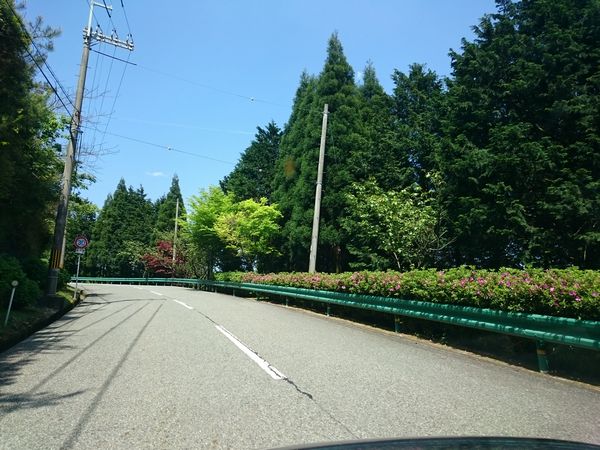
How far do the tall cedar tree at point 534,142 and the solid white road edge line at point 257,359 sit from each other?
9809 millimetres

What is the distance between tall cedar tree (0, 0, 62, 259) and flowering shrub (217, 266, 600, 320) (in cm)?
958

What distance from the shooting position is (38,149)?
636 inches

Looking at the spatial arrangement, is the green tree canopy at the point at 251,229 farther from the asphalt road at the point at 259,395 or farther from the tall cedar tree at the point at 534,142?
the asphalt road at the point at 259,395

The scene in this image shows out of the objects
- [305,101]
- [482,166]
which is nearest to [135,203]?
[305,101]

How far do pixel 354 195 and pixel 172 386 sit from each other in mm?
21734

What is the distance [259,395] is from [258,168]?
44.0 m

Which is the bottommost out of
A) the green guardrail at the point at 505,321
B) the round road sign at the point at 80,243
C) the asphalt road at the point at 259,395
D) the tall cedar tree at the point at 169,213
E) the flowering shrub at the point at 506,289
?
the asphalt road at the point at 259,395

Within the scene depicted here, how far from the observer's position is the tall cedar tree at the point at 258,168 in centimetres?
4653

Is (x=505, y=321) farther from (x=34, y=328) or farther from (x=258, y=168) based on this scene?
(x=258, y=168)

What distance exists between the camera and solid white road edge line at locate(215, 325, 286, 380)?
272 inches

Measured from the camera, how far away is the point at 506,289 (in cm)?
878

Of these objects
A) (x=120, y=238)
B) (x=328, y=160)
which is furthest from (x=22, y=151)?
(x=120, y=238)

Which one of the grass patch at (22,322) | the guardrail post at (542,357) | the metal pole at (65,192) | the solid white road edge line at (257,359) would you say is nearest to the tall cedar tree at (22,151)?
the metal pole at (65,192)

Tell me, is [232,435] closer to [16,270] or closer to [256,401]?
[256,401]
